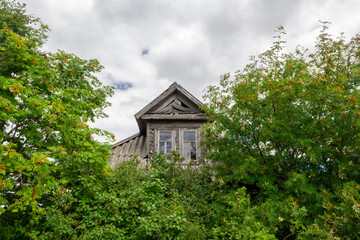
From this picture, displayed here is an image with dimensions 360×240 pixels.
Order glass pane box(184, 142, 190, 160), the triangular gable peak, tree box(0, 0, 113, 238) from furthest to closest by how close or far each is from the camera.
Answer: the triangular gable peak
glass pane box(184, 142, 190, 160)
tree box(0, 0, 113, 238)

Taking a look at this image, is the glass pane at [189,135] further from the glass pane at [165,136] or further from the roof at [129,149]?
the roof at [129,149]

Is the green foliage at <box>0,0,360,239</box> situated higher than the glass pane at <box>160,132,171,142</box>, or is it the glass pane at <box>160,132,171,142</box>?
the glass pane at <box>160,132,171,142</box>

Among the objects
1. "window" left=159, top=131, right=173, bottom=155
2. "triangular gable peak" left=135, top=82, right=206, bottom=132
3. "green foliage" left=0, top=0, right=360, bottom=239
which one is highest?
"triangular gable peak" left=135, top=82, right=206, bottom=132

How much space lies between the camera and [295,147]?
860 cm

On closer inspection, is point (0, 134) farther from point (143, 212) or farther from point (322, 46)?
point (322, 46)

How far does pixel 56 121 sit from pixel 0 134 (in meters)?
1.32

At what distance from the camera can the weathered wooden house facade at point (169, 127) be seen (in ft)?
41.9

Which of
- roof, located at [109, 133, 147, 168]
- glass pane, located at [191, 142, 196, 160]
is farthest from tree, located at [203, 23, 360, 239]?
roof, located at [109, 133, 147, 168]

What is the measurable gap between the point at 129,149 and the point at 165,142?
5.77 feet

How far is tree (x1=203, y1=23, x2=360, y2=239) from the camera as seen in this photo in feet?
24.3

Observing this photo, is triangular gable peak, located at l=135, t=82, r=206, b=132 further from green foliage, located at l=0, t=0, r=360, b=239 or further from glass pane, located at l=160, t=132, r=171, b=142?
green foliage, located at l=0, t=0, r=360, b=239

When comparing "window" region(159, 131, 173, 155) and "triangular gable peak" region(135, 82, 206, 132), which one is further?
"triangular gable peak" region(135, 82, 206, 132)

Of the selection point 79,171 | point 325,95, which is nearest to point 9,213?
point 79,171

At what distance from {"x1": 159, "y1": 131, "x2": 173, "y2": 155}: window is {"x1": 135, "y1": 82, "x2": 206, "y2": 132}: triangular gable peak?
77cm
